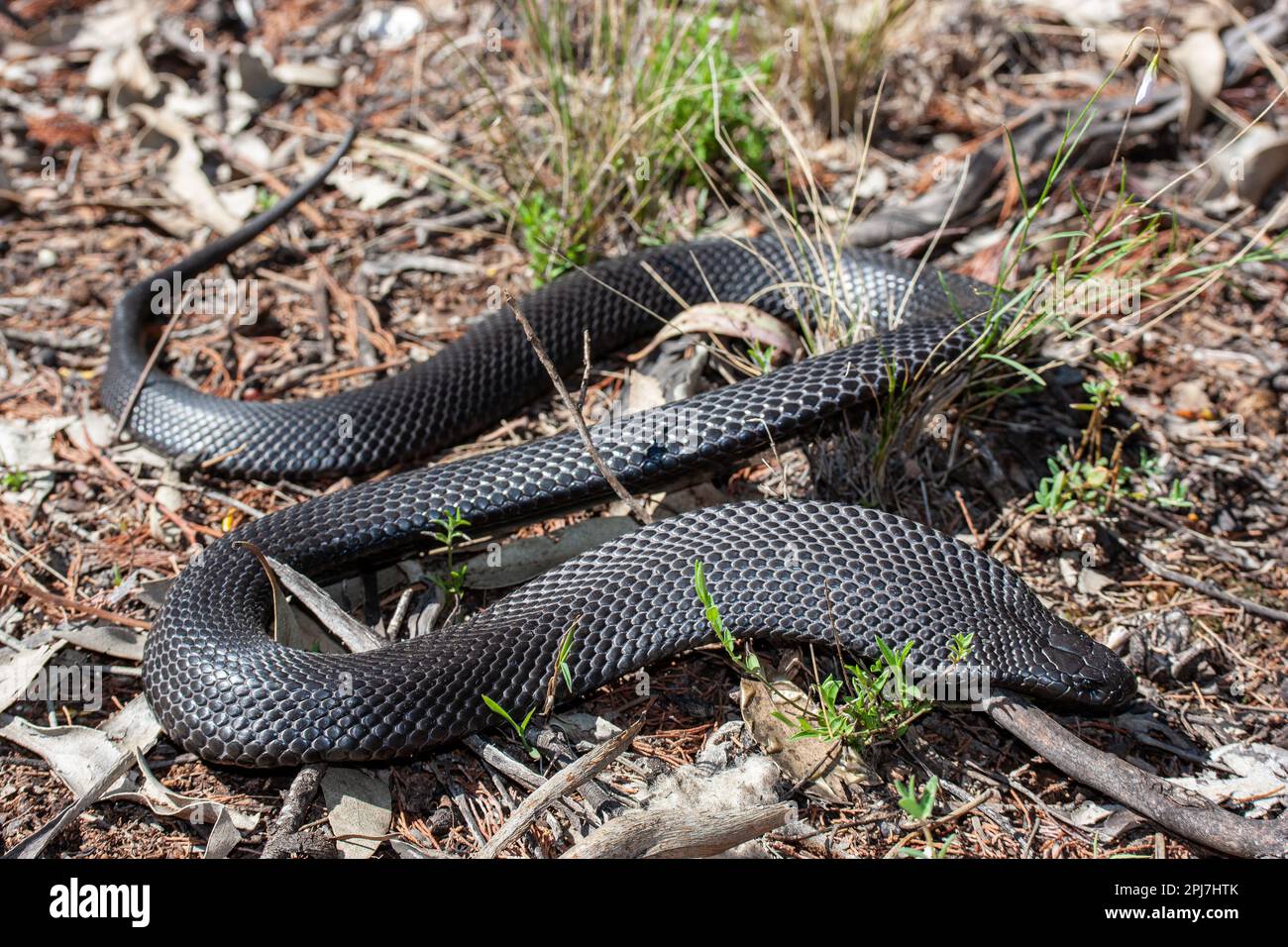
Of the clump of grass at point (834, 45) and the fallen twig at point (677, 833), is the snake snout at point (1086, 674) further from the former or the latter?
the clump of grass at point (834, 45)

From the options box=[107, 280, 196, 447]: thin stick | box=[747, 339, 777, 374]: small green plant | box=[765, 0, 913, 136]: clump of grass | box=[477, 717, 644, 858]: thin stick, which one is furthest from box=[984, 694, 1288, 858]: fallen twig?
box=[107, 280, 196, 447]: thin stick

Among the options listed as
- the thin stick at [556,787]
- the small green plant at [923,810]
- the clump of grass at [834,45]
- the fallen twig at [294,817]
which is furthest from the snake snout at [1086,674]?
the clump of grass at [834,45]

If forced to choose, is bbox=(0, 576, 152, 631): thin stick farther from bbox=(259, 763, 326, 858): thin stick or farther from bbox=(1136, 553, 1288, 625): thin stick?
bbox=(1136, 553, 1288, 625): thin stick

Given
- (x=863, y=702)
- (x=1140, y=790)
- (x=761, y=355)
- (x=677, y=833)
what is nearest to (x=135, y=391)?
(x=761, y=355)

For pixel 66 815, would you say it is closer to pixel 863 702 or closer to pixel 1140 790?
pixel 863 702
